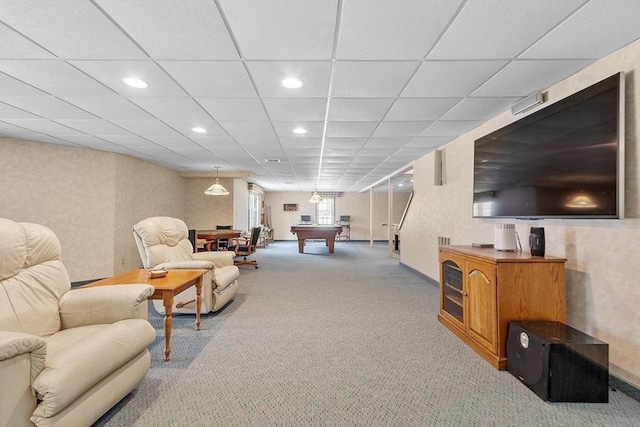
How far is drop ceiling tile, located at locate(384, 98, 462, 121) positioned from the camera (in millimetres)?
3012

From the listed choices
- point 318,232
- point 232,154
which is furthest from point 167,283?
point 318,232

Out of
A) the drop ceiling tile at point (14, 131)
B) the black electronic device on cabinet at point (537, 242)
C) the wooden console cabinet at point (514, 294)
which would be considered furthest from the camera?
the drop ceiling tile at point (14, 131)

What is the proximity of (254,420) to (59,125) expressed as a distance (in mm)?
4522

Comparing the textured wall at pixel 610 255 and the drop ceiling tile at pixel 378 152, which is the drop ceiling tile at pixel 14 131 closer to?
the drop ceiling tile at pixel 378 152

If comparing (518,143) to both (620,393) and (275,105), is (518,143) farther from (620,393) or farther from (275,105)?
(275,105)

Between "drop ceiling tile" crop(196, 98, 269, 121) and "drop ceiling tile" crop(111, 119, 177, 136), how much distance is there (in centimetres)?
94

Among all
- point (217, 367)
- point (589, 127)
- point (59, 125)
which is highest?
point (59, 125)

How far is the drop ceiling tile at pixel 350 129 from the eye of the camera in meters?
3.78

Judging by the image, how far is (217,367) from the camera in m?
2.28

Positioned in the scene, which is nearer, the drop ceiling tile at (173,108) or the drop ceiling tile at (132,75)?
the drop ceiling tile at (132,75)

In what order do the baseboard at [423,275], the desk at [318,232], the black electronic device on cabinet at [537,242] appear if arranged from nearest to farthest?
the black electronic device on cabinet at [537,242]
the baseboard at [423,275]
the desk at [318,232]

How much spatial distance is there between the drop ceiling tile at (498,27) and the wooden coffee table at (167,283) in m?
2.76

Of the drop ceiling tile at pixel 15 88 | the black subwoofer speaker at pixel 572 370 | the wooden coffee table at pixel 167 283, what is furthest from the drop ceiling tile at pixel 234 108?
the black subwoofer speaker at pixel 572 370

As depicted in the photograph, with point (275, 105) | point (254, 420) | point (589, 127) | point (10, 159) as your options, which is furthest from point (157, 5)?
point (10, 159)
